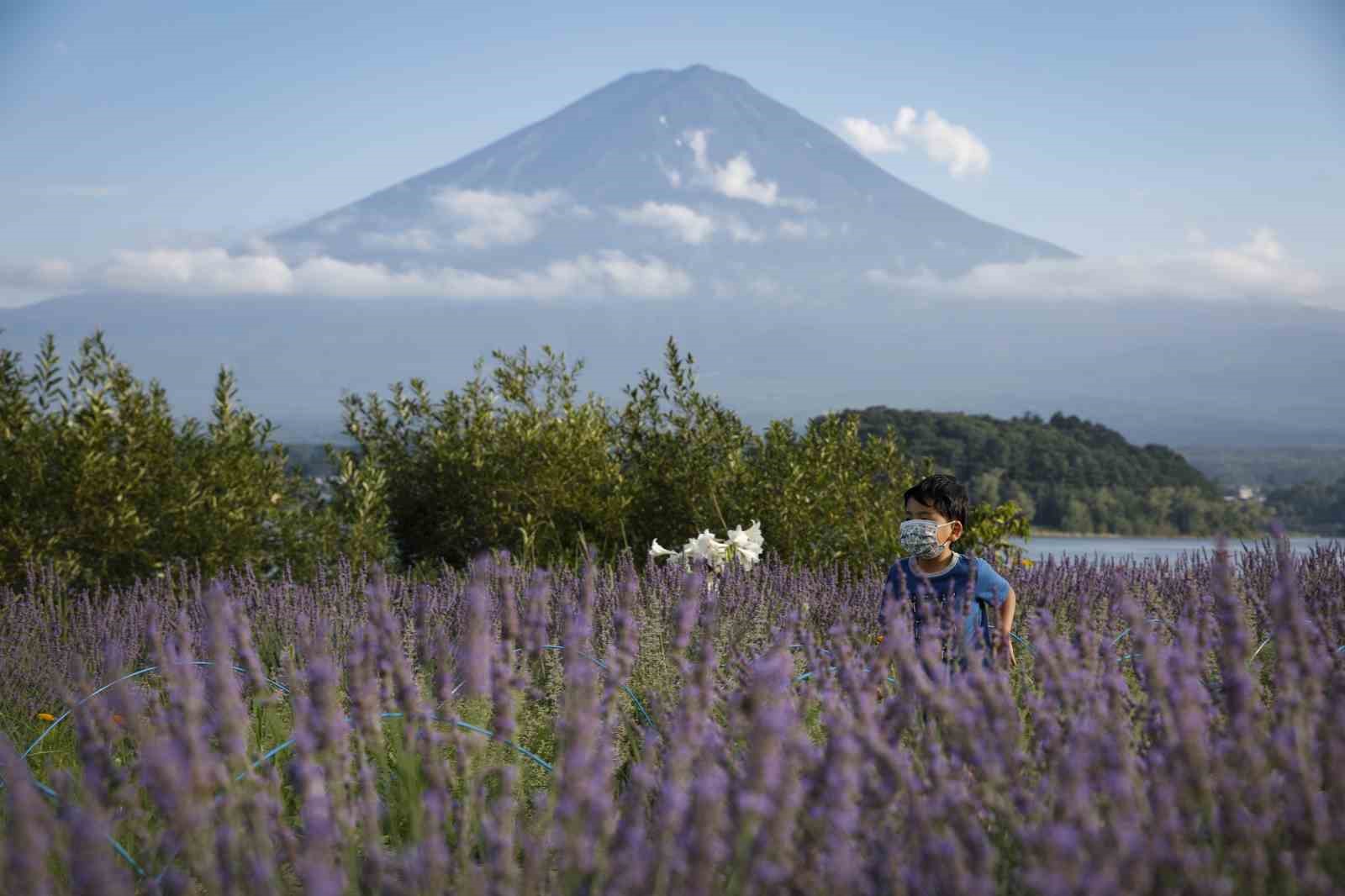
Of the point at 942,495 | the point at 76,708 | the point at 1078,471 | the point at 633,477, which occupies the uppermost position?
the point at 942,495

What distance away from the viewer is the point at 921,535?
343cm

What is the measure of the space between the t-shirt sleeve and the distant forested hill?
6.09 metres

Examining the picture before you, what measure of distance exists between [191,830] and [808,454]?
5344 mm

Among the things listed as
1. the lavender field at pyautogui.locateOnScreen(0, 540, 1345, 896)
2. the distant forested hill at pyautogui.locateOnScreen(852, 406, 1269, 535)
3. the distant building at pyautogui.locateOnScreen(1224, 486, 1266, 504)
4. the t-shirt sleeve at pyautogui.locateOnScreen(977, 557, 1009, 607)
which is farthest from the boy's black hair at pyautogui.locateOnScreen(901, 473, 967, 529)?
the distant building at pyautogui.locateOnScreen(1224, 486, 1266, 504)

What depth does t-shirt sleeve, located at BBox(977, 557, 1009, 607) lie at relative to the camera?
3.36 m

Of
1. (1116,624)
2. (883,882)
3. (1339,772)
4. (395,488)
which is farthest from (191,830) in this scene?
(395,488)

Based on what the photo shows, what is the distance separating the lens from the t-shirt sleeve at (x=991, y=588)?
3357 mm

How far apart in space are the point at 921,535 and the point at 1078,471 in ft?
25.5

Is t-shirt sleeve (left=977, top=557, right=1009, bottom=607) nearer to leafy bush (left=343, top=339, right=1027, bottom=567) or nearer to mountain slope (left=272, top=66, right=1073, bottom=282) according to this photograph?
leafy bush (left=343, top=339, right=1027, bottom=567)

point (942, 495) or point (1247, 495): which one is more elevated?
point (942, 495)

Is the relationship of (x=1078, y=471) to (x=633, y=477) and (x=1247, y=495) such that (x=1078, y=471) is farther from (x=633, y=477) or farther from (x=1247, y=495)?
(x=633, y=477)

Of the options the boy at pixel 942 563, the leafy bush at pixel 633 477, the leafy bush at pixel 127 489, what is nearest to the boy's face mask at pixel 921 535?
the boy at pixel 942 563

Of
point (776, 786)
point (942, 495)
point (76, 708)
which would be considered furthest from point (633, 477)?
point (776, 786)

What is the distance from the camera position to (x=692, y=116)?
15462 cm
